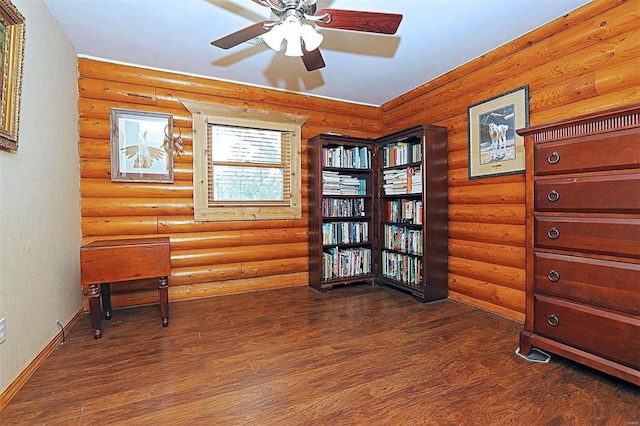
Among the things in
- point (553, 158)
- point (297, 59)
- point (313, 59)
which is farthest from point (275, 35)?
point (553, 158)

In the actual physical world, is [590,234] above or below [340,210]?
below

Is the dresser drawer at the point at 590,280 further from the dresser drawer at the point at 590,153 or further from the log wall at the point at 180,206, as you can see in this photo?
the log wall at the point at 180,206

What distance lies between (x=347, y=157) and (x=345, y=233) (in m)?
0.93

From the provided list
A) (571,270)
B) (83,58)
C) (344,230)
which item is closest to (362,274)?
(344,230)

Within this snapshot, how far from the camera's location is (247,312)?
2.89 meters

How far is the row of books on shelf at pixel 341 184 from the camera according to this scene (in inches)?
143

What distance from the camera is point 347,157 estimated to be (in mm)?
3762

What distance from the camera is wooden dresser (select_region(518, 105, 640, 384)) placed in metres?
1.56

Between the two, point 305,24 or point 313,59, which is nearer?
point 305,24

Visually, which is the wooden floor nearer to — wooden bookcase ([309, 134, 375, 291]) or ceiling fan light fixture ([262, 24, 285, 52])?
wooden bookcase ([309, 134, 375, 291])

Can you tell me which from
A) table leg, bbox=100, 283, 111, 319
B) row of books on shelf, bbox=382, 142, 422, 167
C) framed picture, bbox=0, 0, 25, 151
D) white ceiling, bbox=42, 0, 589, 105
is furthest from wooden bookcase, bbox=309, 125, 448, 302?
framed picture, bbox=0, 0, 25, 151

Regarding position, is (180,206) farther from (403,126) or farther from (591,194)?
(591,194)

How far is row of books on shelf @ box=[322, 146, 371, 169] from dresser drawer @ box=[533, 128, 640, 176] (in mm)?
2070

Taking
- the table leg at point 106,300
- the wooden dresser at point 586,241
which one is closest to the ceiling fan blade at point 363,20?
the wooden dresser at point 586,241
